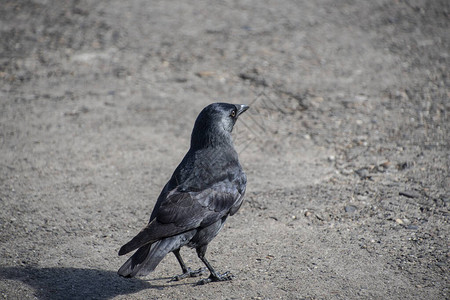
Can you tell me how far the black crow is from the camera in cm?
424

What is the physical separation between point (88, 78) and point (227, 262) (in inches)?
208

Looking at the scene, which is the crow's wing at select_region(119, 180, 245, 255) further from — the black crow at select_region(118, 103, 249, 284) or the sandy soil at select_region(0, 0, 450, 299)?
the sandy soil at select_region(0, 0, 450, 299)

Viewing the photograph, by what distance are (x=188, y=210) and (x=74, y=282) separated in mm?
1280

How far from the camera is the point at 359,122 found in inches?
300

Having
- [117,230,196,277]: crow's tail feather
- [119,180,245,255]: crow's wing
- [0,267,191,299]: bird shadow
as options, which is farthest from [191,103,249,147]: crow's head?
[0,267,191,299]: bird shadow

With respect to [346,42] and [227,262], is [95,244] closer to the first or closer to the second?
[227,262]

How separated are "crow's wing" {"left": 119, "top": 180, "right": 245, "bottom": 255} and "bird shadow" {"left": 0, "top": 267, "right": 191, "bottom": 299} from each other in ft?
2.17

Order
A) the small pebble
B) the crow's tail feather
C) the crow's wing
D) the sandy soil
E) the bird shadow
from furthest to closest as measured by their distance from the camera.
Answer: the small pebble
the sandy soil
the bird shadow
the crow's wing
the crow's tail feather

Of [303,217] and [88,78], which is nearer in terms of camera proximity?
[303,217]

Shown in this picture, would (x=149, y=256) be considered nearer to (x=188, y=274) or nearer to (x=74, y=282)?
(x=188, y=274)

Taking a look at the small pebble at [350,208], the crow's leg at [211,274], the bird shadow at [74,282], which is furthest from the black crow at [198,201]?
the small pebble at [350,208]

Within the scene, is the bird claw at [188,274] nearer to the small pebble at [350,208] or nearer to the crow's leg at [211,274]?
the crow's leg at [211,274]

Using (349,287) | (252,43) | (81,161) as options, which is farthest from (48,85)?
(349,287)

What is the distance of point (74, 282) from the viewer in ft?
15.3
